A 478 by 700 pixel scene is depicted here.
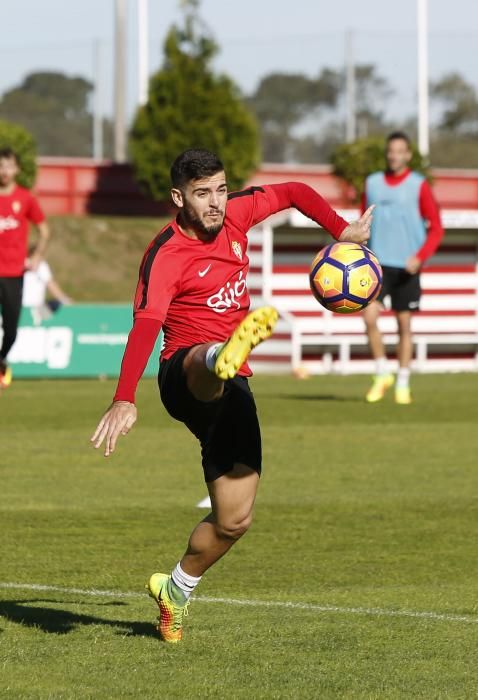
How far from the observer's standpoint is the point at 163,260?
6070mm

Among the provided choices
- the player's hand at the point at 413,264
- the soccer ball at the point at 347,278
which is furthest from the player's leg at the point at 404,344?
the soccer ball at the point at 347,278

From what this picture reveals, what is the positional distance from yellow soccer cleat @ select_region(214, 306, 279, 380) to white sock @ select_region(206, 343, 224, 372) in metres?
0.14

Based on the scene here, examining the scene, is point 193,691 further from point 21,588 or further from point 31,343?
point 31,343

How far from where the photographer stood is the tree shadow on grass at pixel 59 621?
6.30 metres

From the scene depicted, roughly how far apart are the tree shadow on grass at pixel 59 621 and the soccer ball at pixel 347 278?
169 centimetres

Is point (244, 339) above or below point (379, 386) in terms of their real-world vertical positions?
above

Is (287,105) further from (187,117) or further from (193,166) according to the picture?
(193,166)

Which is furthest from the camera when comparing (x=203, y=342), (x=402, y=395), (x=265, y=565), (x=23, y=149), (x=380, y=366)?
(x=23, y=149)

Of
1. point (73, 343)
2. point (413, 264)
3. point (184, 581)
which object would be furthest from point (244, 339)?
point (73, 343)

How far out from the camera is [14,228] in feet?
53.0

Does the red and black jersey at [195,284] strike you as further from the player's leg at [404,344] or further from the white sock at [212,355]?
the player's leg at [404,344]

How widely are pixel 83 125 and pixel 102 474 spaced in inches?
1687

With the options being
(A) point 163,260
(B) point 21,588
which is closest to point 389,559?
(B) point 21,588

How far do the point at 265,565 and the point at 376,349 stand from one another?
8.12 m
